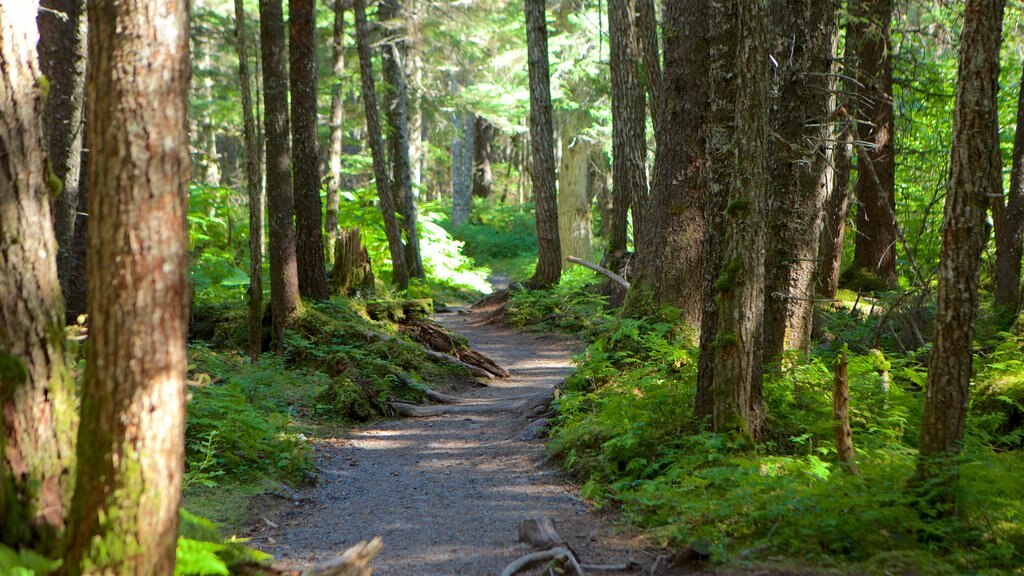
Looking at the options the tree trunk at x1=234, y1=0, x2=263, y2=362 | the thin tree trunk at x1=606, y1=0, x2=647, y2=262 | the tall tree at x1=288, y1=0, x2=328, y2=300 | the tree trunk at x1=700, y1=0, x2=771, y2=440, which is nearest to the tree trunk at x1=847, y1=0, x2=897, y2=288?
the thin tree trunk at x1=606, y1=0, x2=647, y2=262

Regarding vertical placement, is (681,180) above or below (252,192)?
below

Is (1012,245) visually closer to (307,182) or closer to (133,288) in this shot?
(307,182)

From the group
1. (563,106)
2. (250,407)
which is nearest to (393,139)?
(563,106)

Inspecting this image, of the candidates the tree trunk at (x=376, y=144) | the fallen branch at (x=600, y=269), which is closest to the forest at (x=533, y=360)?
the fallen branch at (x=600, y=269)

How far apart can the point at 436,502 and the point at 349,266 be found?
922 centimetres

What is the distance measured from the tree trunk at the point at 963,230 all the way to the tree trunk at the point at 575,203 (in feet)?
63.7

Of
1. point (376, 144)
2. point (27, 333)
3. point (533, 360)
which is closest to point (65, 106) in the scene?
point (27, 333)

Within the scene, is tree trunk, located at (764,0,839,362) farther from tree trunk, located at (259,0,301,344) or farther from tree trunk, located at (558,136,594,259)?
tree trunk, located at (558,136,594,259)

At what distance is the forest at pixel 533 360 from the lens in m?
3.13

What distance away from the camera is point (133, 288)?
119 inches

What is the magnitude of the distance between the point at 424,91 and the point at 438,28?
258 cm

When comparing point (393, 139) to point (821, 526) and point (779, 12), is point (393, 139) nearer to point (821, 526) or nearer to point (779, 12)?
point (779, 12)

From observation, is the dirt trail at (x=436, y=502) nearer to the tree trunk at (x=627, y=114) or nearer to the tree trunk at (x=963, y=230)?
the tree trunk at (x=963, y=230)

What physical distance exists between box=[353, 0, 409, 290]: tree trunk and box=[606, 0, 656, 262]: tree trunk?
4.97 meters
